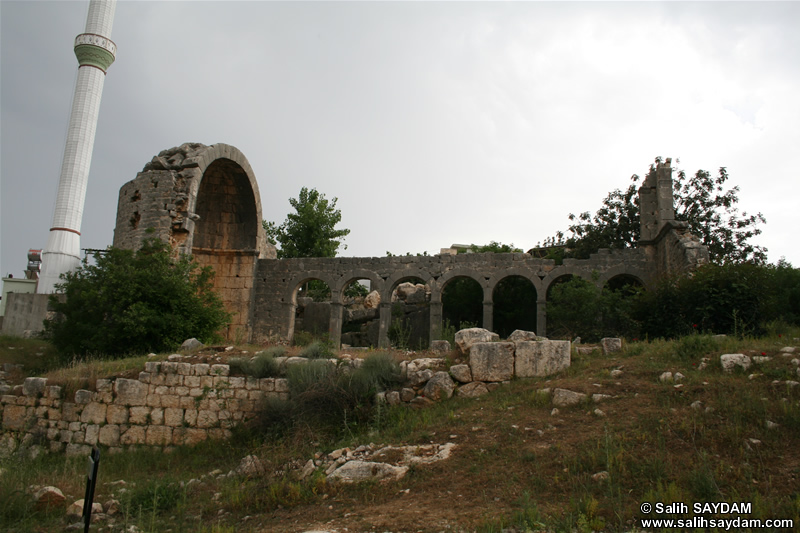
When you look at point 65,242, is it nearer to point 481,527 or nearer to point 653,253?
point 653,253

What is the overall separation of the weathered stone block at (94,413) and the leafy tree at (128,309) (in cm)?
206

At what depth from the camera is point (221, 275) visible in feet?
52.1

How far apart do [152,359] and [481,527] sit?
19.8 feet

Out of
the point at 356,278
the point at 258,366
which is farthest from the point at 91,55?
the point at 258,366

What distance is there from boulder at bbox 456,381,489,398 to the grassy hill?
0.57ft

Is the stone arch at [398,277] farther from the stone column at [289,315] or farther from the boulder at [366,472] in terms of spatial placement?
the boulder at [366,472]

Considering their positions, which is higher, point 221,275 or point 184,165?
point 184,165

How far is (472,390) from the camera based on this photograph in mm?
6672

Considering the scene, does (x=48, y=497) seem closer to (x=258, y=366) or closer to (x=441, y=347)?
(x=258, y=366)

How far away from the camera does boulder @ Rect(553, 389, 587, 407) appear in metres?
5.85

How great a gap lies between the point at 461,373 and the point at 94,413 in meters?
5.08

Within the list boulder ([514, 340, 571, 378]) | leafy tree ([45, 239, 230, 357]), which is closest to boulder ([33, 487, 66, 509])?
leafy tree ([45, 239, 230, 357])

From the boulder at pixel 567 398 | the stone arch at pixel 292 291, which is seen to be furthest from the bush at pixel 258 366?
the stone arch at pixel 292 291

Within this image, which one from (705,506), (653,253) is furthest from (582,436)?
(653,253)
